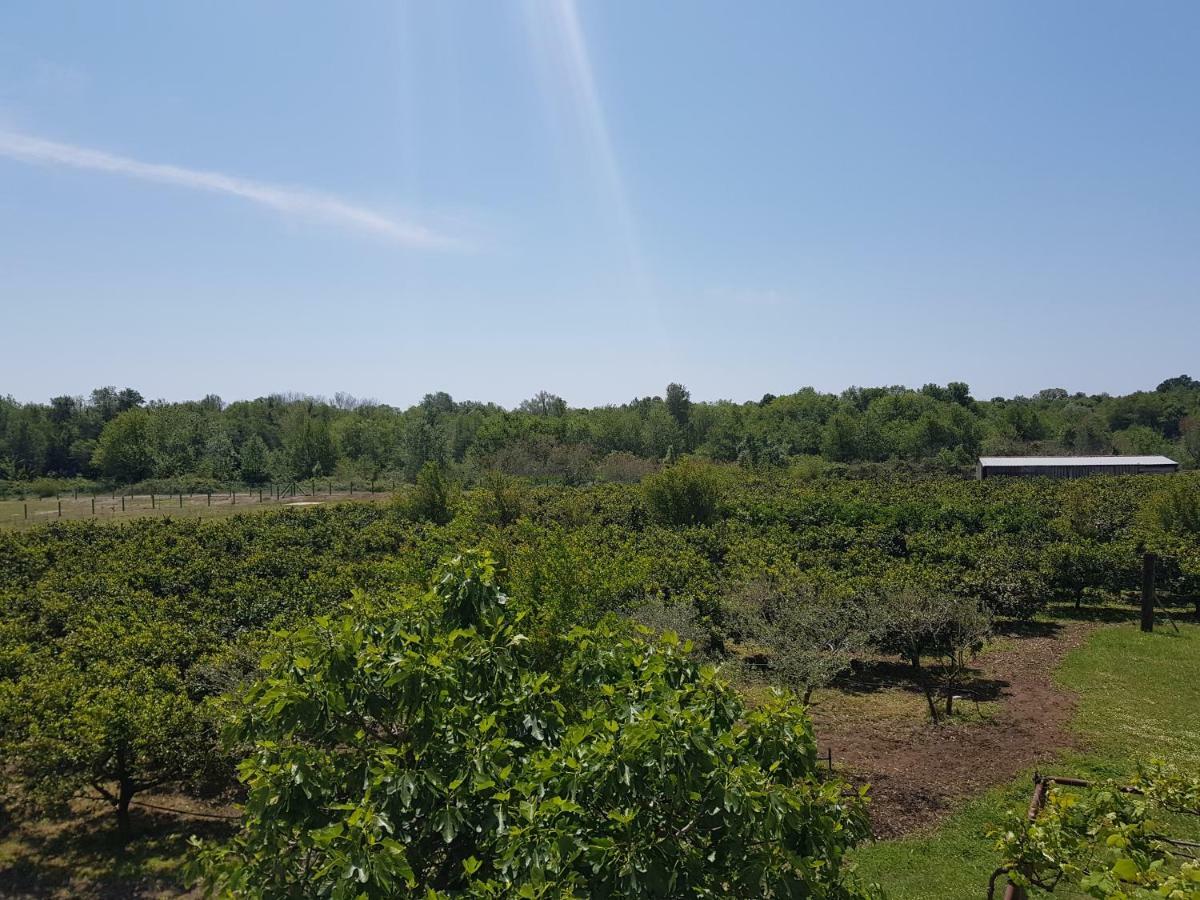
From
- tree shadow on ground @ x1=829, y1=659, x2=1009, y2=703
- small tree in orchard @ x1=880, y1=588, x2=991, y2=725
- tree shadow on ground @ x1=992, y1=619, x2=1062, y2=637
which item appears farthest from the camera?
tree shadow on ground @ x1=992, y1=619, x2=1062, y2=637

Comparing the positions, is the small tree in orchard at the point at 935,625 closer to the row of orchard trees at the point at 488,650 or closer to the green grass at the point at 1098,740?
the row of orchard trees at the point at 488,650

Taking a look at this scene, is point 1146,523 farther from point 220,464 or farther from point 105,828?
point 220,464

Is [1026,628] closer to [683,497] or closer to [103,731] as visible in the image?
[683,497]

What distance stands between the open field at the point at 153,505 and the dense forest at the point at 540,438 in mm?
6636

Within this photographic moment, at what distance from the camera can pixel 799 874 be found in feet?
14.3

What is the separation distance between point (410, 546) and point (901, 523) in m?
24.4

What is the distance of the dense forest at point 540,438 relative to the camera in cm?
7400

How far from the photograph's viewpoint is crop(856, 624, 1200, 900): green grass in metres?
10.3

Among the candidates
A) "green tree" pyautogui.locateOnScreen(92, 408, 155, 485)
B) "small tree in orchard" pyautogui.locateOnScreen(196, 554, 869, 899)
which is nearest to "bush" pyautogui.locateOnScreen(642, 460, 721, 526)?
"small tree in orchard" pyautogui.locateOnScreen(196, 554, 869, 899)

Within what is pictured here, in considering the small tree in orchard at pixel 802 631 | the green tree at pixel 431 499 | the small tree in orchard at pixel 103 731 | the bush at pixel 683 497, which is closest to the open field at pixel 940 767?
the small tree in orchard at pixel 103 731

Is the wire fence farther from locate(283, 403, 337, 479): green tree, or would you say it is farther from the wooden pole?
the wooden pole

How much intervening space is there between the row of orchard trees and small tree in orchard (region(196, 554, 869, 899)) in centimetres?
2

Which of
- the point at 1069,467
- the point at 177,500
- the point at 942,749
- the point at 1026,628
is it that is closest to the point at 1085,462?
the point at 1069,467

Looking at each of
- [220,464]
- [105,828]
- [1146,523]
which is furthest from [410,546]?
[220,464]
